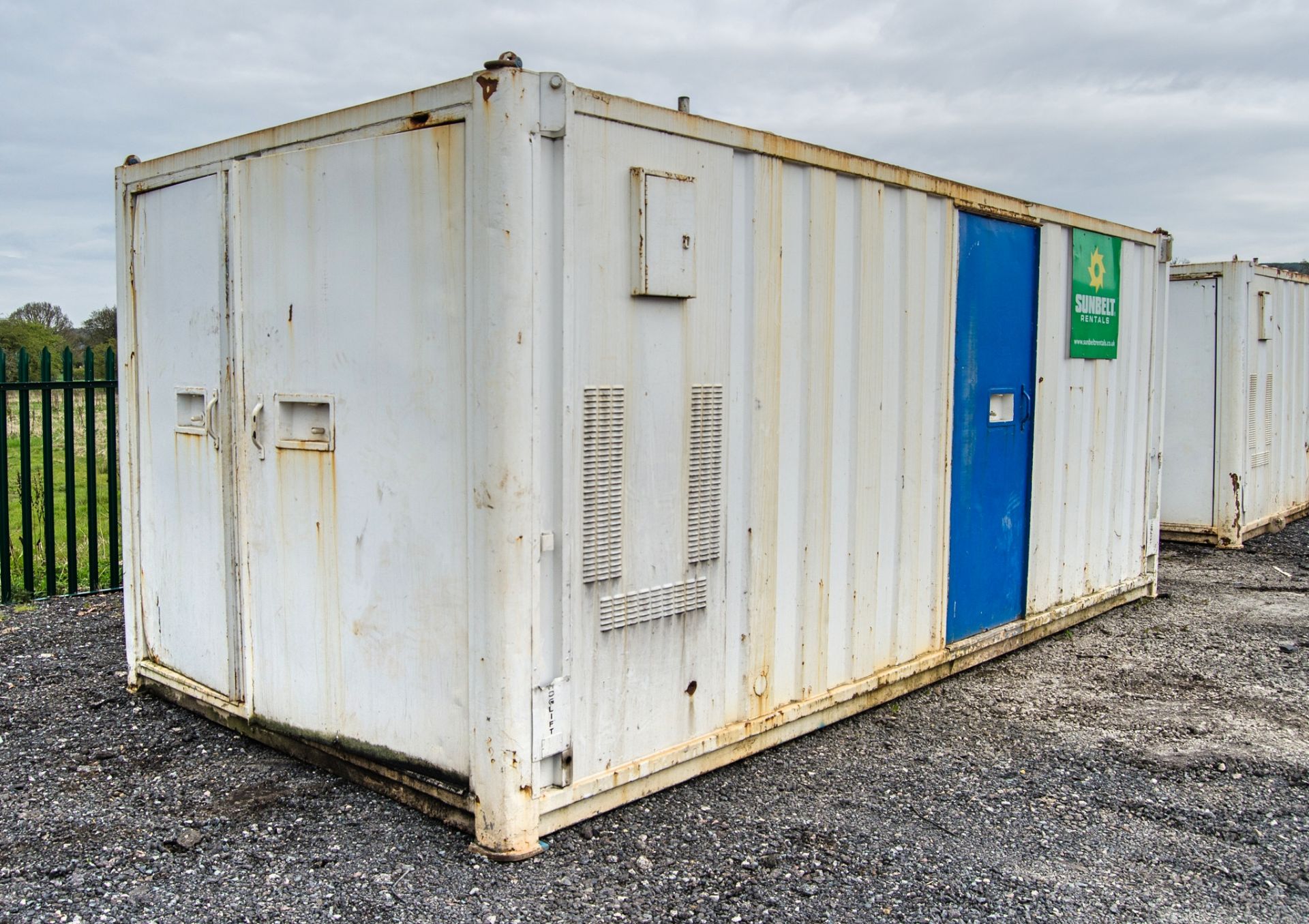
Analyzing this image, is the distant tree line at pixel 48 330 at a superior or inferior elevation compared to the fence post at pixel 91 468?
superior

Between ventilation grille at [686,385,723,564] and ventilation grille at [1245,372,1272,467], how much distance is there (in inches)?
293

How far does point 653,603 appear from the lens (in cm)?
382

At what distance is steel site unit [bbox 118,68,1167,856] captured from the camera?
339 centimetres

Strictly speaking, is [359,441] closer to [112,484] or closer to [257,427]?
[257,427]

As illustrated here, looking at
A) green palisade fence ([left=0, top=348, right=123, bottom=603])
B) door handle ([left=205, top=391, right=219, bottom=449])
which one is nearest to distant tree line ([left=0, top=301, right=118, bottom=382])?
green palisade fence ([left=0, top=348, right=123, bottom=603])

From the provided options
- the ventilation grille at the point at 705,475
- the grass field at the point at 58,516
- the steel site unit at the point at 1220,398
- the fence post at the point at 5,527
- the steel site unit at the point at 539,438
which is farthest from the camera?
the steel site unit at the point at 1220,398

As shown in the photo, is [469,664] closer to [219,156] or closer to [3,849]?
[3,849]

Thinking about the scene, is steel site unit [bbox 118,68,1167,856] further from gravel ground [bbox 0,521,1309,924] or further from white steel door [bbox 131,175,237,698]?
gravel ground [bbox 0,521,1309,924]

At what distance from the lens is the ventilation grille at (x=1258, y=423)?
383 inches

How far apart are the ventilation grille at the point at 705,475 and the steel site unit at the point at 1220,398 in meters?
7.18

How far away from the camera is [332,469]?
3.90 meters

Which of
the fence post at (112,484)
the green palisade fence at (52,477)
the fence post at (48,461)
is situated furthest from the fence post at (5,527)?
the fence post at (112,484)

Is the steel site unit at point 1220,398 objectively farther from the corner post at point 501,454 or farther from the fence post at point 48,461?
the fence post at point 48,461

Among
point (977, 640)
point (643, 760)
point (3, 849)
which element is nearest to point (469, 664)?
point (643, 760)
